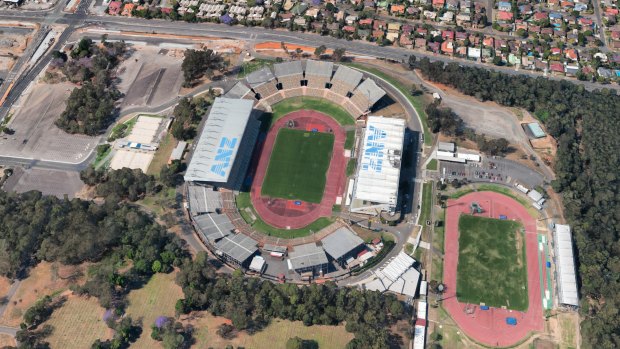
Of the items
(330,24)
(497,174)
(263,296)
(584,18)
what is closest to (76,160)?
(263,296)

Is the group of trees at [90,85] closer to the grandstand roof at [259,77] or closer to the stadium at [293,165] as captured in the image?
the stadium at [293,165]

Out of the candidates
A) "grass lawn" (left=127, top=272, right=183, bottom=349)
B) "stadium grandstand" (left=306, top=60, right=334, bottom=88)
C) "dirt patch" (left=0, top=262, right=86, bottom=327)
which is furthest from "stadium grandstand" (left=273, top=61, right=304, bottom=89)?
"dirt patch" (left=0, top=262, right=86, bottom=327)

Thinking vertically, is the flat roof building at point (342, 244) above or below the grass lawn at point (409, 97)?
below

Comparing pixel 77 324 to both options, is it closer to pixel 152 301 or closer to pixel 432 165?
pixel 152 301

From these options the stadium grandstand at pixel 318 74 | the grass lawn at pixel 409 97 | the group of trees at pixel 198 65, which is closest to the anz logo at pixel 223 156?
the group of trees at pixel 198 65

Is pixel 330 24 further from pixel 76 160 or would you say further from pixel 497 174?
pixel 76 160

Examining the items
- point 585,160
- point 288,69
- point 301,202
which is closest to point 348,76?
point 288,69

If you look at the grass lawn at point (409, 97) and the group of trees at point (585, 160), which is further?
the grass lawn at point (409, 97)
